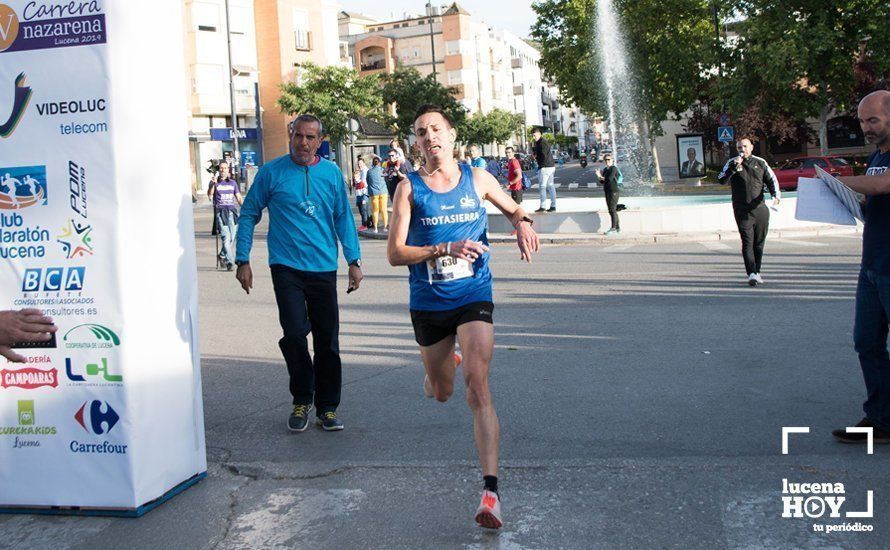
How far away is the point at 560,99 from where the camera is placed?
6681 centimetres

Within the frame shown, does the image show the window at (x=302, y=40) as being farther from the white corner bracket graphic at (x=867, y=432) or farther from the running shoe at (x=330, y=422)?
the white corner bracket graphic at (x=867, y=432)

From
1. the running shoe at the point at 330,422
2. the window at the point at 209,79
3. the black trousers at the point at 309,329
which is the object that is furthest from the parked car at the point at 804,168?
the running shoe at the point at 330,422

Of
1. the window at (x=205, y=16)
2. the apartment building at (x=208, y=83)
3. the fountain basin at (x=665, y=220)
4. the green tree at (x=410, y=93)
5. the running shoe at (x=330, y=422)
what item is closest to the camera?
the running shoe at (x=330, y=422)

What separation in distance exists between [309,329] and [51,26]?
261 centimetres

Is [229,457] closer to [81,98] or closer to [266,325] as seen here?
[81,98]

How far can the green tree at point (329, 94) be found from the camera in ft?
197

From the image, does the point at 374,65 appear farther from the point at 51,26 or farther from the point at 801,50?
the point at 51,26

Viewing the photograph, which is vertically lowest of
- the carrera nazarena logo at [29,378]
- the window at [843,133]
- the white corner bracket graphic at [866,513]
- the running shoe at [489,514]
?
the white corner bracket graphic at [866,513]

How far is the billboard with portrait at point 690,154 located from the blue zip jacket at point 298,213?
39351mm

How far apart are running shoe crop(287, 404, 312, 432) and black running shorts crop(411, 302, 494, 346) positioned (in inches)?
62.8

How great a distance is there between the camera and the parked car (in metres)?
39.7

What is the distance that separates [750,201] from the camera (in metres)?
13.1

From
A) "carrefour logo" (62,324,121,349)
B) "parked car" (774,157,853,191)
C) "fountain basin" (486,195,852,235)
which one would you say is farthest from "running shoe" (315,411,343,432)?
"parked car" (774,157,853,191)

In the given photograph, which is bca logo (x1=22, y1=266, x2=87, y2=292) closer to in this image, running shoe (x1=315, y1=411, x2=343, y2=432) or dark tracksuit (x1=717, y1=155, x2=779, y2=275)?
running shoe (x1=315, y1=411, x2=343, y2=432)
